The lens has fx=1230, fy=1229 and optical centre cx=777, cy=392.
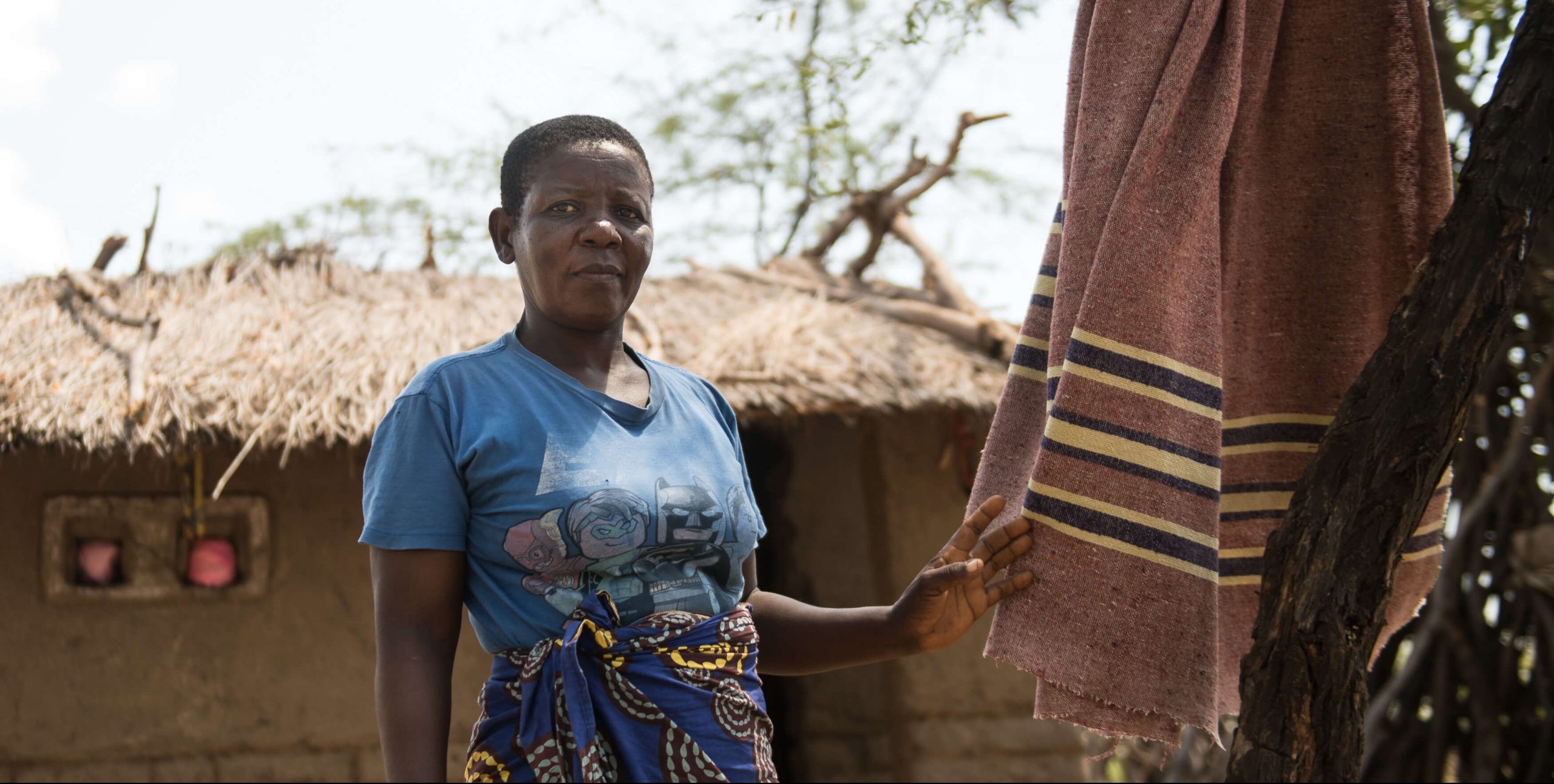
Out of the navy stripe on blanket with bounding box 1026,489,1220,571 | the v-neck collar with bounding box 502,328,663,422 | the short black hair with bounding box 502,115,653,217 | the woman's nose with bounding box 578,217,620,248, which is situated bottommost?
the navy stripe on blanket with bounding box 1026,489,1220,571

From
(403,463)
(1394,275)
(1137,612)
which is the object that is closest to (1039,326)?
(1137,612)

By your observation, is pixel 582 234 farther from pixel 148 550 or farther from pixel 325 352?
pixel 148 550

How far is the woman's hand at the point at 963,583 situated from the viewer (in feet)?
5.18

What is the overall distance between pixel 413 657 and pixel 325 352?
350cm

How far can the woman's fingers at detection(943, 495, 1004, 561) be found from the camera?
1.63 m

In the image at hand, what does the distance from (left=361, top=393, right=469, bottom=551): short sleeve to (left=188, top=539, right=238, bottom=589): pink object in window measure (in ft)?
12.3

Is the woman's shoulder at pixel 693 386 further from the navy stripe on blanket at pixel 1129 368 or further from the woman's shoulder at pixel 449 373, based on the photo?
the navy stripe on blanket at pixel 1129 368

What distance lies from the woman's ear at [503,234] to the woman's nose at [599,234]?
143 mm

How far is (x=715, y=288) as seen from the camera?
→ 19.8ft

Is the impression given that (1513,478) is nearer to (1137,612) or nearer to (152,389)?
(1137,612)

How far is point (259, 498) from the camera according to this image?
4812mm

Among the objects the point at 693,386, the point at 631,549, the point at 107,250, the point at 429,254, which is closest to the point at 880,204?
the point at 429,254

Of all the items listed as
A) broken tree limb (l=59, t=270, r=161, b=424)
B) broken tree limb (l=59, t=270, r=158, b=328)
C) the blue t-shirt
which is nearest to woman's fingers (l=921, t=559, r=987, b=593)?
the blue t-shirt

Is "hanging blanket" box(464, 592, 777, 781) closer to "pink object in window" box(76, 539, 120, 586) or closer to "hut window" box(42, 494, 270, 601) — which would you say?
"hut window" box(42, 494, 270, 601)
